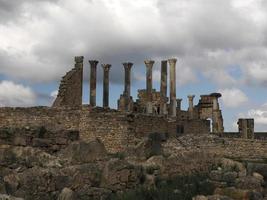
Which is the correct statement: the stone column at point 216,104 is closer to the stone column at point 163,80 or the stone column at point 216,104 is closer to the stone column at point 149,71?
the stone column at point 163,80

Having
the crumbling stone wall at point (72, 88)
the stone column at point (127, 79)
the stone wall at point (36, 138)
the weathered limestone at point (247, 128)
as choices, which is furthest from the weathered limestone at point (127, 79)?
the stone wall at point (36, 138)

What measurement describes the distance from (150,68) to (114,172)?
864 inches

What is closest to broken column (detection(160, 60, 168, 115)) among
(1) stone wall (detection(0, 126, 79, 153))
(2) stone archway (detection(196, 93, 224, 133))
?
(2) stone archway (detection(196, 93, 224, 133))

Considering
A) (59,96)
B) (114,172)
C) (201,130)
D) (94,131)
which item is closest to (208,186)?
(114,172)

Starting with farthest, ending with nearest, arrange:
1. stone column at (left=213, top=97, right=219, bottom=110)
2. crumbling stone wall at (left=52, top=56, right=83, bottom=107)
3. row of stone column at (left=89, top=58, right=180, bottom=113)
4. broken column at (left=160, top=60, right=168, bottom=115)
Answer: broken column at (left=160, top=60, right=168, bottom=115) → stone column at (left=213, top=97, right=219, bottom=110) → row of stone column at (left=89, top=58, right=180, bottom=113) → crumbling stone wall at (left=52, top=56, right=83, bottom=107)

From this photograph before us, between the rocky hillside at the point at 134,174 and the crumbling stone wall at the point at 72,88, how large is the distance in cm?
826

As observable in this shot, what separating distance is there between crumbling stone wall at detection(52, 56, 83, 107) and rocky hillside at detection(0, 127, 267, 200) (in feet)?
27.1

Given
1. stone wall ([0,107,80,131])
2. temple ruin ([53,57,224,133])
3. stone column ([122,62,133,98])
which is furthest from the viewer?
stone column ([122,62,133,98])

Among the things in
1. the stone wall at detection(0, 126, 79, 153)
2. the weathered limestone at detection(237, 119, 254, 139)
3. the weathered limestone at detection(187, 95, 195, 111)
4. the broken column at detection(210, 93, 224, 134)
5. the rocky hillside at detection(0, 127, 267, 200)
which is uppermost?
the weathered limestone at detection(187, 95, 195, 111)

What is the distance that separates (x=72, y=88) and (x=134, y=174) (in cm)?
1490

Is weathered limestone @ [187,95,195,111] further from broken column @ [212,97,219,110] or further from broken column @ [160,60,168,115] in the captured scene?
broken column @ [212,97,219,110]

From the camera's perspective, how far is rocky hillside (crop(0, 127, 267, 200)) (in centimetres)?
1406

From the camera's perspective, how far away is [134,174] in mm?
15602

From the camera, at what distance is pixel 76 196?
14930mm
